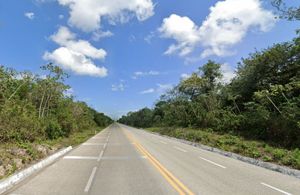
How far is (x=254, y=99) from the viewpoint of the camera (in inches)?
1134

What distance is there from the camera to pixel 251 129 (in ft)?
94.6

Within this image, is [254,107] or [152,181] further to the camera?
[254,107]

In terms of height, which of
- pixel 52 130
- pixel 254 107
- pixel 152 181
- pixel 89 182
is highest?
pixel 254 107

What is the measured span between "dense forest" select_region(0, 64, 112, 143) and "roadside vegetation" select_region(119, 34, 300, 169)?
1402 centimetres

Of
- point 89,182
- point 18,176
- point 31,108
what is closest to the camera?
point 89,182

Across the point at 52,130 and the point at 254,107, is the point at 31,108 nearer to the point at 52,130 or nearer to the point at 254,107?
the point at 52,130

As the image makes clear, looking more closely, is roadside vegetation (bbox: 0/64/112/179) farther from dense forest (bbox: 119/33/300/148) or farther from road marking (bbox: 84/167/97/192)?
dense forest (bbox: 119/33/300/148)

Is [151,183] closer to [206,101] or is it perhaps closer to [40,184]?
[40,184]

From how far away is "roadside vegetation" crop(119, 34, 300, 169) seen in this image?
20.6 meters

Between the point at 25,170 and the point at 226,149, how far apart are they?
14600 millimetres

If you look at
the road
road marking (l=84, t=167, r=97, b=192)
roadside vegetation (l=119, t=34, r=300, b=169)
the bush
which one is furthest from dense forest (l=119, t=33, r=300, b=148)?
the bush


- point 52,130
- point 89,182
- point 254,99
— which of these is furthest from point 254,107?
point 89,182

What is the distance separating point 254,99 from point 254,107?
861mm

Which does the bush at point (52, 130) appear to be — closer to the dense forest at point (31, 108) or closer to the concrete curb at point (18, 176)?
the dense forest at point (31, 108)
